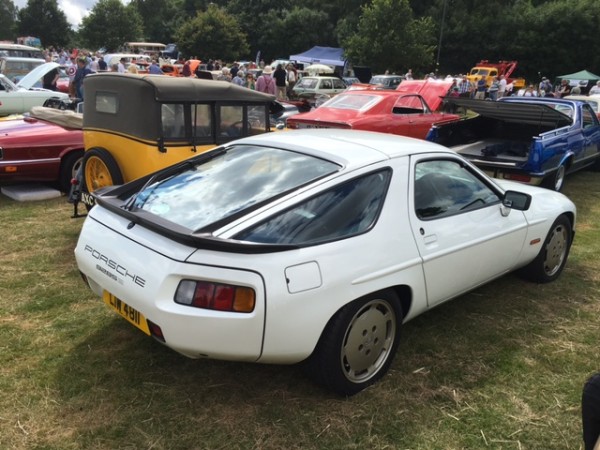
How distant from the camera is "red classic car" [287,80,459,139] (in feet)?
29.5

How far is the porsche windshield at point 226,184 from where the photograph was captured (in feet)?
9.39

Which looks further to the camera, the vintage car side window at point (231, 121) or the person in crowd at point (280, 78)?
the person in crowd at point (280, 78)

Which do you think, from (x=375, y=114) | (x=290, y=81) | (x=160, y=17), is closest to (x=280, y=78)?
(x=290, y=81)

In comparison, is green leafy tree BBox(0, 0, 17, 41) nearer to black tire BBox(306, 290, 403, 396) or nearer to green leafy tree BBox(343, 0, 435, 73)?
green leafy tree BBox(343, 0, 435, 73)

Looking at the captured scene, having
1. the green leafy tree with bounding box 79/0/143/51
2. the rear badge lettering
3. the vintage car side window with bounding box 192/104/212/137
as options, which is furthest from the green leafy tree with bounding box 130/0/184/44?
the rear badge lettering

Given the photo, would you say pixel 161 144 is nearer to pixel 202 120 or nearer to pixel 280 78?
pixel 202 120

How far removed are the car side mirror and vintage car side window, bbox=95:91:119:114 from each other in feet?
13.0

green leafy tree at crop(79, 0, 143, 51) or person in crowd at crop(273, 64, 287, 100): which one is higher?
green leafy tree at crop(79, 0, 143, 51)

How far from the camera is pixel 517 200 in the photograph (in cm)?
373

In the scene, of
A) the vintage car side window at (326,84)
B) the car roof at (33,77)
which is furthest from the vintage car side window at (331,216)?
the vintage car side window at (326,84)

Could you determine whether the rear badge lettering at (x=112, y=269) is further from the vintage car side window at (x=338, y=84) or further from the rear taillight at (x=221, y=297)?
the vintage car side window at (x=338, y=84)

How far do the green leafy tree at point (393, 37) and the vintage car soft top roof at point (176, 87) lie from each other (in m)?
30.3

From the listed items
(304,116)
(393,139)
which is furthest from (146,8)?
(393,139)

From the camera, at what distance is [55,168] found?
22.5 ft
